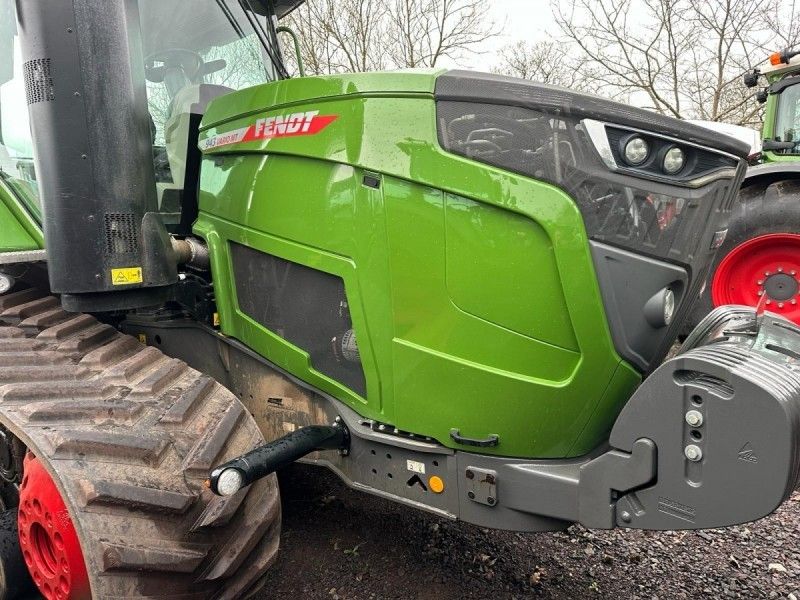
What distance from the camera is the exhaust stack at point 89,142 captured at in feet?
5.58

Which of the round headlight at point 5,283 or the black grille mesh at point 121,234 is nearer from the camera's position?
the black grille mesh at point 121,234

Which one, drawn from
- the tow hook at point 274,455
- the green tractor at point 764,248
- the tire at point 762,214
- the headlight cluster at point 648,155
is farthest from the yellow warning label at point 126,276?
the green tractor at point 764,248

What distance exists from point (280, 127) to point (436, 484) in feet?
3.87

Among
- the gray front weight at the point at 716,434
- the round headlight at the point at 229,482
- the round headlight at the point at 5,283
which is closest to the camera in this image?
the gray front weight at the point at 716,434

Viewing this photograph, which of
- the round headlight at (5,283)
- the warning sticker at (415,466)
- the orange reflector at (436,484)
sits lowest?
the orange reflector at (436,484)

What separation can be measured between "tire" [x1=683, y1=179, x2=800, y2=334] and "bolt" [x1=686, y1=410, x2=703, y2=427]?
11.5 ft

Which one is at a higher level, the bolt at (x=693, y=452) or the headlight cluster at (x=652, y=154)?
the headlight cluster at (x=652, y=154)

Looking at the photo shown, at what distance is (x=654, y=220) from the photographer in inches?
62.3

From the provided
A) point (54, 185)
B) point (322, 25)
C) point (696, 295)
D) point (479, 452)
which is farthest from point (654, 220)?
point (322, 25)

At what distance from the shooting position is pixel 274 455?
5.99 ft

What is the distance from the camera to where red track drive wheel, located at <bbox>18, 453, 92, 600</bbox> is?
1672mm

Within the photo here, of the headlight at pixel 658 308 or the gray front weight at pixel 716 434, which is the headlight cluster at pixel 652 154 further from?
the gray front weight at pixel 716 434

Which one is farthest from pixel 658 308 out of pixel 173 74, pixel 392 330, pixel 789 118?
pixel 789 118

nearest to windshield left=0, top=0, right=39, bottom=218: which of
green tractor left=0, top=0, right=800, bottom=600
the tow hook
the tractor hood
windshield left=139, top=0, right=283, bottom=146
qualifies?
green tractor left=0, top=0, right=800, bottom=600
